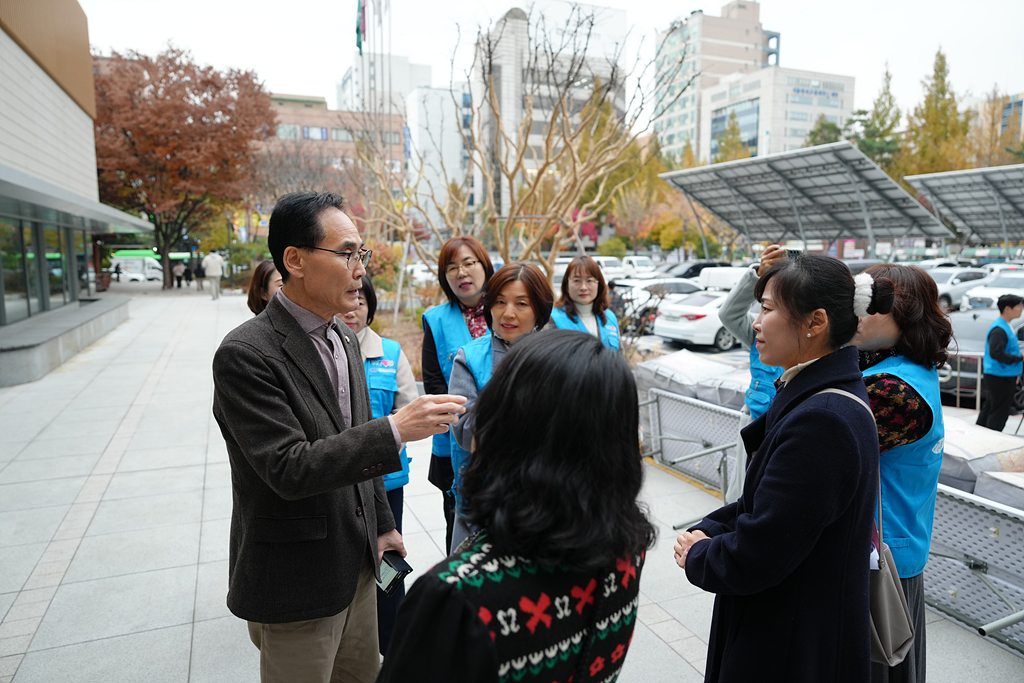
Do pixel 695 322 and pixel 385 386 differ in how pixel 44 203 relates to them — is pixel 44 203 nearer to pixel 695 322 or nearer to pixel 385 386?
pixel 385 386

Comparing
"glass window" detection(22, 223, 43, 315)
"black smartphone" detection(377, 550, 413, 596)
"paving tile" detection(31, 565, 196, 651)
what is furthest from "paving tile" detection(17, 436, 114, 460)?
"glass window" detection(22, 223, 43, 315)

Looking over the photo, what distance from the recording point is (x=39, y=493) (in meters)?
4.89

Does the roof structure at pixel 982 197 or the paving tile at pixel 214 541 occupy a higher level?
the roof structure at pixel 982 197

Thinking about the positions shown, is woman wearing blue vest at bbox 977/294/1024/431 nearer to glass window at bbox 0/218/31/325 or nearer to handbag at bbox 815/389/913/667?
handbag at bbox 815/389/913/667

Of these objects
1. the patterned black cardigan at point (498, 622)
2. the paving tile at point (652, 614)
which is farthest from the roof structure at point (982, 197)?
the patterned black cardigan at point (498, 622)

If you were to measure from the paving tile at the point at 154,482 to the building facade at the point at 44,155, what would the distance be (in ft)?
13.2

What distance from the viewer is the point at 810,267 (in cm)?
175

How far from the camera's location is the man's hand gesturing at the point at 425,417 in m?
1.56

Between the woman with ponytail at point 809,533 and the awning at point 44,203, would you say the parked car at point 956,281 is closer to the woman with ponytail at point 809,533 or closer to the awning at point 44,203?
the woman with ponytail at point 809,533

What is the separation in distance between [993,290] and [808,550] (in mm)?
21713

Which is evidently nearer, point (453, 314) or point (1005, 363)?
point (453, 314)

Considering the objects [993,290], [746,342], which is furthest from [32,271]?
[993,290]

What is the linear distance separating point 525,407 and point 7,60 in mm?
12729

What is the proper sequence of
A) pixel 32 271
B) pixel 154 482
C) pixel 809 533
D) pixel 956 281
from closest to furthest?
pixel 809 533 < pixel 154 482 < pixel 32 271 < pixel 956 281
